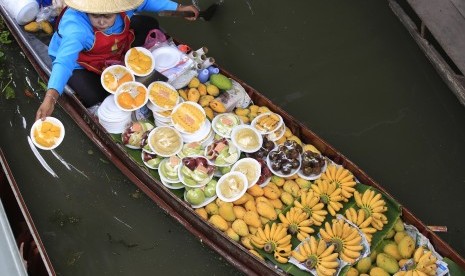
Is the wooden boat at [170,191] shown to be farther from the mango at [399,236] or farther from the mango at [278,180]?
the mango at [278,180]

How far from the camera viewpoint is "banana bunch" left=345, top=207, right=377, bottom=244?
13.1 feet

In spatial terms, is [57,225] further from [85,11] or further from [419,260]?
[419,260]

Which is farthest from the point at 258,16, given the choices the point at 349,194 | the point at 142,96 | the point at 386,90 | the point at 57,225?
the point at 57,225

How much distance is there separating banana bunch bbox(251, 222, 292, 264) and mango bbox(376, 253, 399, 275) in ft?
2.21

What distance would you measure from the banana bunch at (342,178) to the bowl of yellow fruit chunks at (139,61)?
5.91ft

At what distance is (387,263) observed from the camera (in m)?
3.88

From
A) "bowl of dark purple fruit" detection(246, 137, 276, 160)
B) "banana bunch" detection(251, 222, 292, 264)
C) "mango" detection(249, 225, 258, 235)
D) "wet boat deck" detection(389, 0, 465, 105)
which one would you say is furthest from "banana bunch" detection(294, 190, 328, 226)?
"wet boat deck" detection(389, 0, 465, 105)

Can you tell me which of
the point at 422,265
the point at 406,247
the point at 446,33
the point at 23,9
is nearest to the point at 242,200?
the point at 406,247

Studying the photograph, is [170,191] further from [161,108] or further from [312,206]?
[312,206]

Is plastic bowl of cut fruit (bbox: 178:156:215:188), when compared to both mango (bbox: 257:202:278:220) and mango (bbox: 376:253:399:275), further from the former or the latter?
mango (bbox: 376:253:399:275)

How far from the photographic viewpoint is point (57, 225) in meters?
4.95

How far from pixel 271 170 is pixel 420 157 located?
1757 millimetres

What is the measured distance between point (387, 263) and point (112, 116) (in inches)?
99.1

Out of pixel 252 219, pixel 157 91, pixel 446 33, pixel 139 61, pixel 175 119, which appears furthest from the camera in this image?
pixel 446 33
